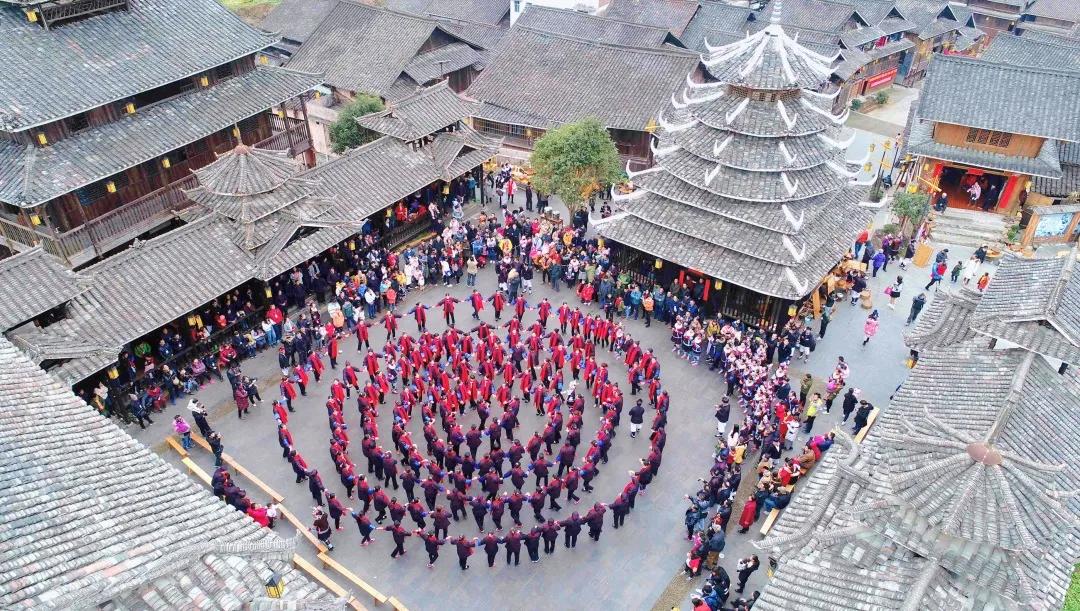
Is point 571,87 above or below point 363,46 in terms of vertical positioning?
below

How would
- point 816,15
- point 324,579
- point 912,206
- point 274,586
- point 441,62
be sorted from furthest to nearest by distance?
point 816,15 → point 441,62 → point 912,206 → point 324,579 → point 274,586

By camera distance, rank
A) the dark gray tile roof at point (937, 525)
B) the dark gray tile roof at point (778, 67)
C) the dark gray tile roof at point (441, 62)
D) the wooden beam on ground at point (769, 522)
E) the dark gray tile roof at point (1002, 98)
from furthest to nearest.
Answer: the dark gray tile roof at point (441, 62) → the dark gray tile roof at point (1002, 98) → the dark gray tile roof at point (778, 67) → the wooden beam on ground at point (769, 522) → the dark gray tile roof at point (937, 525)

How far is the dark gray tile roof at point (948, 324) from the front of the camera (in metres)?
19.3

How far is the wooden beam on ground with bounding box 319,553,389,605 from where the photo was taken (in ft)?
56.0

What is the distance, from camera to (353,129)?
3481 centimetres

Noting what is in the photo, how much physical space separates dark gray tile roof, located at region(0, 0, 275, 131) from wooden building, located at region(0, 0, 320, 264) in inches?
1.7

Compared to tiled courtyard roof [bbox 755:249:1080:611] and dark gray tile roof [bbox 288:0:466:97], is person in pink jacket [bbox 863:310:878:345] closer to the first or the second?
tiled courtyard roof [bbox 755:249:1080:611]

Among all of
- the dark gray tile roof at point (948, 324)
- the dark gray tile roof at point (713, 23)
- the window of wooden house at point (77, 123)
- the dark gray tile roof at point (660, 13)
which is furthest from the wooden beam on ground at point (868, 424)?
the dark gray tile roof at point (660, 13)

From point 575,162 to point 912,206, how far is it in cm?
1433

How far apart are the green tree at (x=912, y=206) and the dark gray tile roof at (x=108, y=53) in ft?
90.6

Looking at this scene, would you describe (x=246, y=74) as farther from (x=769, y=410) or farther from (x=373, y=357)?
(x=769, y=410)

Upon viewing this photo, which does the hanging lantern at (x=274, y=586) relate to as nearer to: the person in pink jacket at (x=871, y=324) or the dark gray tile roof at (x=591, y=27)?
the person in pink jacket at (x=871, y=324)

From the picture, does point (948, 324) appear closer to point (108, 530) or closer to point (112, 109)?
point (108, 530)

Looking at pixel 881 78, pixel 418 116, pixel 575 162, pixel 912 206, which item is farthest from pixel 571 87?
pixel 881 78
